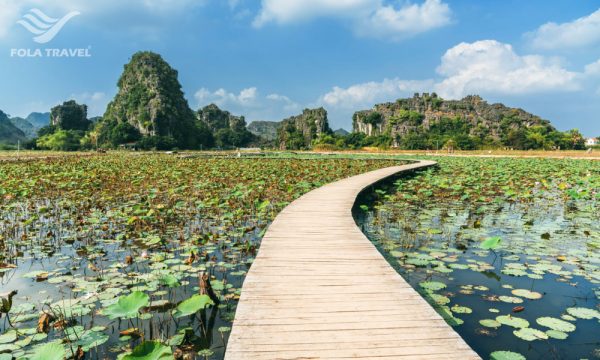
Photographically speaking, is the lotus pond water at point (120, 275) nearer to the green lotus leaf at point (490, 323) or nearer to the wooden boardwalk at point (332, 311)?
the wooden boardwalk at point (332, 311)

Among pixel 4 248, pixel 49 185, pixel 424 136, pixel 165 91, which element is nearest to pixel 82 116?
pixel 165 91

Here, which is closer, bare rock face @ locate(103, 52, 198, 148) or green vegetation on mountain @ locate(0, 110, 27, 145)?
bare rock face @ locate(103, 52, 198, 148)

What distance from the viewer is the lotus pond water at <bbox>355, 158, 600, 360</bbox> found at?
280 centimetres

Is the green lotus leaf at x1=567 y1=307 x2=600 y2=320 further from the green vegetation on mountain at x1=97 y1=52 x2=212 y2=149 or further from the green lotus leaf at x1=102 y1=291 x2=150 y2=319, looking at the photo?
the green vegetation on mountain at x1=97 y1=52 x2=212 y2=149

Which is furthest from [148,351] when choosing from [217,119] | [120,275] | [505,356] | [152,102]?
[217,119]

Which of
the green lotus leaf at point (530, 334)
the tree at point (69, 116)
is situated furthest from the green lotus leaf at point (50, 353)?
the tree at point (69, 116)

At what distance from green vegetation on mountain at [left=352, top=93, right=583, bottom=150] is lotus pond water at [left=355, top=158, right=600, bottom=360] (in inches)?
2354

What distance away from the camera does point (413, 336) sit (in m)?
2.27

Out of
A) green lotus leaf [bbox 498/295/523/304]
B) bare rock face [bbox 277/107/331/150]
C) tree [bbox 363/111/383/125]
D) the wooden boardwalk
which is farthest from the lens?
tree [bbox 363/111/383/125]

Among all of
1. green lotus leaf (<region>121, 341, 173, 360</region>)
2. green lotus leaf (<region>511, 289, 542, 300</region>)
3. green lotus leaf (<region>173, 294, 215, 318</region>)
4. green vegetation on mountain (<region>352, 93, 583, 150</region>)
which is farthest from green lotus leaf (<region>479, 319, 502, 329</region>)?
green vegetation on mountain (<region>352, 93, 583, 150</region>)

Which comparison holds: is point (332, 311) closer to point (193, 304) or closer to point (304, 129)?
point (193, 304)

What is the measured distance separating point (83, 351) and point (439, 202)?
801 cm

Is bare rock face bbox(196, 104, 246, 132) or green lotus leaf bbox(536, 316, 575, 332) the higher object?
bare rock face bbox(196, 104, 246, 132)

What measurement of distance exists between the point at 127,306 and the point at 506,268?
4130mm
